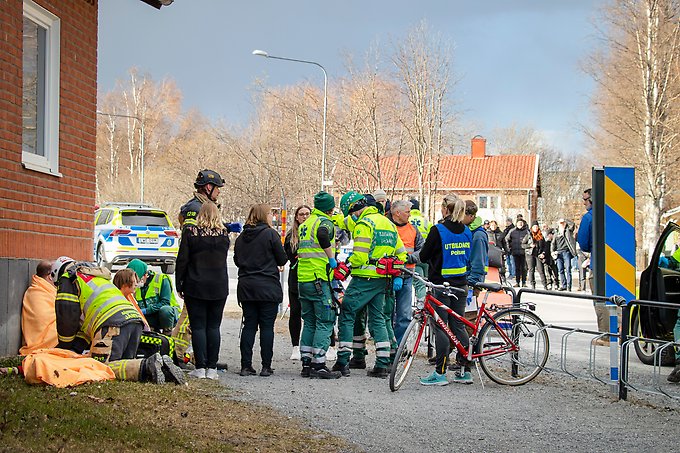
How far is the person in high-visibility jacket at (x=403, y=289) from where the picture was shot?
1168cm

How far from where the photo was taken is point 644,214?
4666 centimetres

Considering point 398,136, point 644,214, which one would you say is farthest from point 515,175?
point 398,136

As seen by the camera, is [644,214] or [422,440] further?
[644,214]

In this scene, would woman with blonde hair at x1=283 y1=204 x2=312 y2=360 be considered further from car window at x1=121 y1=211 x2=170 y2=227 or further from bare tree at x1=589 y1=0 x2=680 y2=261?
bare tree at x1=589 y1=0 x2=680 y2=261

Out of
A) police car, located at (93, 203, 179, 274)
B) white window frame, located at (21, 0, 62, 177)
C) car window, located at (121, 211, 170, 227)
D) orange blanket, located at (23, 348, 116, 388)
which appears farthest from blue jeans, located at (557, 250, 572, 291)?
Result: orange blanket, located at (23, 348, 116, 388)

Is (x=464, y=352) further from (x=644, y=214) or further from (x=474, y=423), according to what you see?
(x=644, y=214)

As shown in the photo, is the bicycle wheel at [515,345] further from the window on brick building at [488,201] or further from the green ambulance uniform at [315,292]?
the window on brick building at [488,201]

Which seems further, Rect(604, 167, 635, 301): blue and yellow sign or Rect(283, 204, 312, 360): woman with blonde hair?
Rect(283, 204, 312, 360): woman with blonde hair

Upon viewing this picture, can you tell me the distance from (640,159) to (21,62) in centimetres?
3724

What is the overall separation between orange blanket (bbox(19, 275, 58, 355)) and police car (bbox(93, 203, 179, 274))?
15.3m

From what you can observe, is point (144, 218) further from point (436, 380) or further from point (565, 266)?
point (436, 380)

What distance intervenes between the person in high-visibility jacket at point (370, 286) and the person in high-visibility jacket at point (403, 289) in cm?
41

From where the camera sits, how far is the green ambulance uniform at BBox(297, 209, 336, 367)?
1053cm

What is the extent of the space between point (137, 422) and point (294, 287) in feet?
17.2
